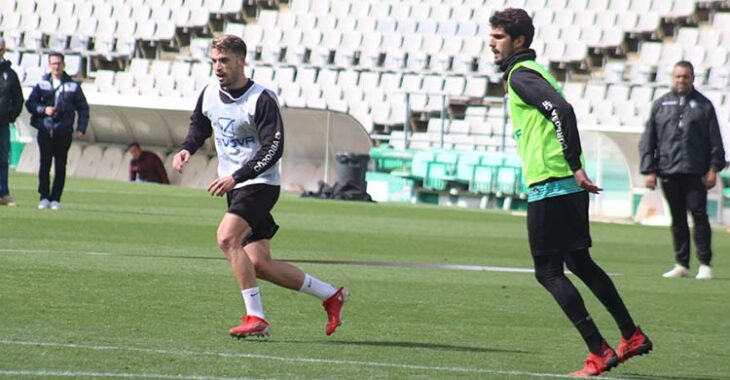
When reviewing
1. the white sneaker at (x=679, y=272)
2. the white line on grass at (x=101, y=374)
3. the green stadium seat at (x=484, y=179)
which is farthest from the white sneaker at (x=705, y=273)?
the green stadium seat at (x=484, y=179)

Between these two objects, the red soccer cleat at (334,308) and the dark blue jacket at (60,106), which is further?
the dark blue jacket at (60,106)

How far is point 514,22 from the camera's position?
25.8ft

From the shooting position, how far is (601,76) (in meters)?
33.9

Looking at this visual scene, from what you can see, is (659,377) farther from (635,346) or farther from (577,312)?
(577,312)

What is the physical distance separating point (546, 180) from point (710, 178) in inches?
258

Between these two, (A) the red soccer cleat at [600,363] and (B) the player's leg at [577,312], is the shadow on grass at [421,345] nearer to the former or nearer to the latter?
(B) the player's leg at [577,312]

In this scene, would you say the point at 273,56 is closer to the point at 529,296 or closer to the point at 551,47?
the point at 551,47

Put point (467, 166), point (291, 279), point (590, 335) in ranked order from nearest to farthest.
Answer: point (590, 335)
point (291, 279)
point (467, 166)

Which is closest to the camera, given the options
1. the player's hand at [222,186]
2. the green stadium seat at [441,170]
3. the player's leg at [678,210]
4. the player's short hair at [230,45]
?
the player's hand at [222,186]

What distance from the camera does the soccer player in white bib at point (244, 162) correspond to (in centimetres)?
881

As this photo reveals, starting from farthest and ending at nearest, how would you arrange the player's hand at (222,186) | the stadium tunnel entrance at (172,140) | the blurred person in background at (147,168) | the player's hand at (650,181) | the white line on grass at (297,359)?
the blurred person in background at (147,168)
the stadium tunnel entrance at (172,140)
the player's hand at (650,181)
the player's hand at (222,186)
the white line on grass at (297,359)

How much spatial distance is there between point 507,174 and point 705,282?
13630 millimetres

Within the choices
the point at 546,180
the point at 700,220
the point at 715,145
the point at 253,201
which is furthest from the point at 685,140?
the point at 546,180

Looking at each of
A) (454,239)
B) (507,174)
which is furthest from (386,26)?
(454,239)
